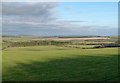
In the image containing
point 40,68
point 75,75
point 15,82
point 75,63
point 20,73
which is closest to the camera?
point 15,82

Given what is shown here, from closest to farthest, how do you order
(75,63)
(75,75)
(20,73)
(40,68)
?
(75,75)
(20,73)
(40,68)
(75,63)

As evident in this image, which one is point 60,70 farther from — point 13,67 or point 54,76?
point 13,67

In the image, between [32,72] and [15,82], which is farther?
A: [32,72]

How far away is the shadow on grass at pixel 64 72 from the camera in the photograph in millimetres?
21906

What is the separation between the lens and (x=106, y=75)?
73.1 ft

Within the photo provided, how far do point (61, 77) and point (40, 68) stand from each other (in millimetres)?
4708

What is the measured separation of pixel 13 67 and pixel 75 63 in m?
6.48

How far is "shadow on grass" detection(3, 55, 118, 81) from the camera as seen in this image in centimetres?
2191

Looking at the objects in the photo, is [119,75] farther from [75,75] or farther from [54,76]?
[54,76]

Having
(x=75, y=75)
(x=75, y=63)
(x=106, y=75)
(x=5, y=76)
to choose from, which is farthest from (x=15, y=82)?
(x=75, y=63)

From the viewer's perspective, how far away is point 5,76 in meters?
23.5

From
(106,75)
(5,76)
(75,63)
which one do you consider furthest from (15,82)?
(75,63)

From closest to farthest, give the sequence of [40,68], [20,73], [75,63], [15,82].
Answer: [15,82] < [20,73] < [40,68] < [75,63]

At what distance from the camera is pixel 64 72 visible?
24266mm
